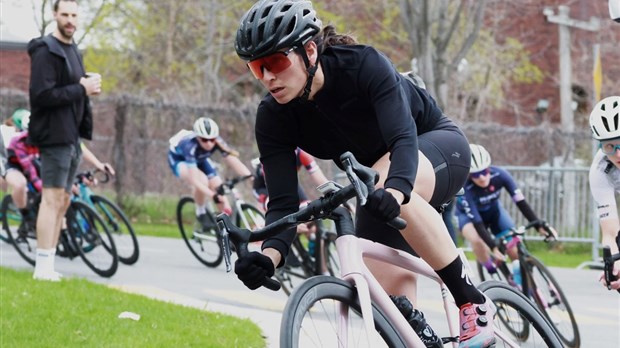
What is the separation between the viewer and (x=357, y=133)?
496 centimetres

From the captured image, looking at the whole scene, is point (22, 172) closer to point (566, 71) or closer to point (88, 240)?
point (88, 240)

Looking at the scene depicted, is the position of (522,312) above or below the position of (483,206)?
above

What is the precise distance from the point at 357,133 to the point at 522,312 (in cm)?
129

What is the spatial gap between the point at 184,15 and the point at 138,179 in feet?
29.3

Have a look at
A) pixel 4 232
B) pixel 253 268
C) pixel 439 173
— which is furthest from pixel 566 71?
pixel 253 268

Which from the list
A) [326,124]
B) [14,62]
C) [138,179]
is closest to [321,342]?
[326,124]

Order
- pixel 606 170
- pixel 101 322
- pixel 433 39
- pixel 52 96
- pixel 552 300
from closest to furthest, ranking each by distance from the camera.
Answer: pixel 606 170 → pixel 101 322 → pixel 552 300 → pixel 52 96 → pixel 433 39

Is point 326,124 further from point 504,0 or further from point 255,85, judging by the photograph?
point 255,85

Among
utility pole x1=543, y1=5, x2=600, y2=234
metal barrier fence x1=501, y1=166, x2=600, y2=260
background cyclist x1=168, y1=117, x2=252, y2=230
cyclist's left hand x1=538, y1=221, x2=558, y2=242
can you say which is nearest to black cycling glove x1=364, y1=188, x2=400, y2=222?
cyclist's left hand x1=538, y1=221, x2=558, y2=242

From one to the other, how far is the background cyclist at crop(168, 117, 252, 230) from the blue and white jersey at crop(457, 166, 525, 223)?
10.8 feet

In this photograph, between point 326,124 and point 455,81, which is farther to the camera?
point 455,81

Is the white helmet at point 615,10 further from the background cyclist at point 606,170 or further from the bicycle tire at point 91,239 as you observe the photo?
the bicycle tire at point 91,239

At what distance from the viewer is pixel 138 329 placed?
757 centimetres

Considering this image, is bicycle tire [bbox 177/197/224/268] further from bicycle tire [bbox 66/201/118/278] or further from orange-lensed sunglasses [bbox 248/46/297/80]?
orange-lensed sunglasses [bbox 248/46/297/80]
